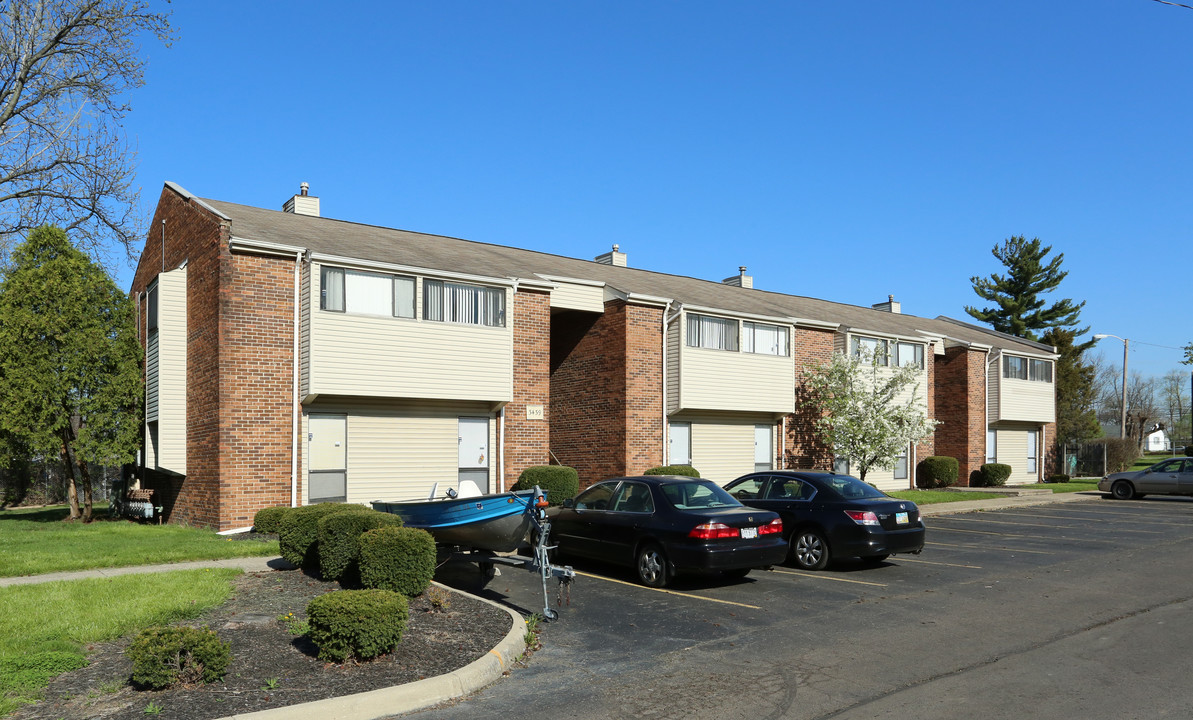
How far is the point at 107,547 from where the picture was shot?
47.2 ft

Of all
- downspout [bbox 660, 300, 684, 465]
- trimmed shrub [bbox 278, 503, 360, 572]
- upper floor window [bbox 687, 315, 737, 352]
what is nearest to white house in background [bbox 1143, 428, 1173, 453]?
upper floor window [bbox 687, 315, 737, 352]

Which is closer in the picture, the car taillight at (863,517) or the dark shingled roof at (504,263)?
the car taillight at (863,517)

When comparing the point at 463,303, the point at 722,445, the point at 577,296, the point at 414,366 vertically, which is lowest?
the point at 722,445

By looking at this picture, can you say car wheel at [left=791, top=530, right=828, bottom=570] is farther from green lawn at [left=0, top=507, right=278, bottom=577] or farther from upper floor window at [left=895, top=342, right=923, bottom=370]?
upper floor window at [left=895, top=342, right=923, bottom=370]

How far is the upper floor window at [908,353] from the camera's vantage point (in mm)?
32750

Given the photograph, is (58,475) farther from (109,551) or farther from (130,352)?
(109,551)

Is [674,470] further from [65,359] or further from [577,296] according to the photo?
[65,359]

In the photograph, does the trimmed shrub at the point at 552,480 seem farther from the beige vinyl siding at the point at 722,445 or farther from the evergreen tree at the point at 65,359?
the evergreen tree at the point at 65,359

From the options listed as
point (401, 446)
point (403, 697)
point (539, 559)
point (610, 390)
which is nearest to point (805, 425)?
point (610, 390)

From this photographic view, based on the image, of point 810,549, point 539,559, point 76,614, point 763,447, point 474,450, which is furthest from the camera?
point 763,447

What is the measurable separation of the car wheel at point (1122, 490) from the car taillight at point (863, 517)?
2289 cm

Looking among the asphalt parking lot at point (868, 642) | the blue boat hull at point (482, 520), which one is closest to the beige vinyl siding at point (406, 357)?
the asphalt parking lot at point (868, 642)

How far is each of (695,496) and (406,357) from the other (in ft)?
29.6

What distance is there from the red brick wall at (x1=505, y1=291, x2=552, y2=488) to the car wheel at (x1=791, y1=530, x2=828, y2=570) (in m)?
→ 9.08
